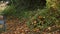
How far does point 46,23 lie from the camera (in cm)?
831

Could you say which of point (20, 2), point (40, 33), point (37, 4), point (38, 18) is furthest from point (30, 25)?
point (20, 2)

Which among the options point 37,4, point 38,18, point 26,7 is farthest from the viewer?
point 26,7

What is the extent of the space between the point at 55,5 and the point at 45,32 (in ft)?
4.24

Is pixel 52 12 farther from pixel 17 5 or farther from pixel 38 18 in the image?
pixel 17 5

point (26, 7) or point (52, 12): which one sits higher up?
point (52, 12)

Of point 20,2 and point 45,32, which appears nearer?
point 45,32

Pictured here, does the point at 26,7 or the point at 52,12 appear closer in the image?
the point at 52,12

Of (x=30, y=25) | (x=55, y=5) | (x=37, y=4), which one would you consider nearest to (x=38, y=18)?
(x=30, y=25)

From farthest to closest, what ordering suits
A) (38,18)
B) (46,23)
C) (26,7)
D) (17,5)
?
(17,5) → (26,7) → (38,18) → (46,23)

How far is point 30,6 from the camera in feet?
41.0

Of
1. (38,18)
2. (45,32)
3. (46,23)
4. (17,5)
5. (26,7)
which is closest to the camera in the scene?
(45,32)

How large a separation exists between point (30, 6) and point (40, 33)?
189 inches

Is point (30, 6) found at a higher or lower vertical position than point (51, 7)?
lower

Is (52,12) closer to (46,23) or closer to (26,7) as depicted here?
(46,23)
